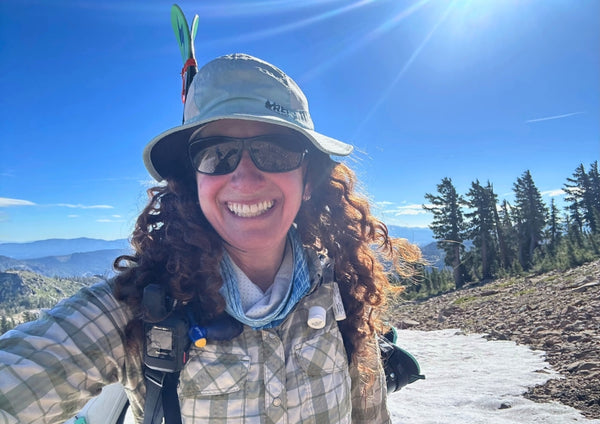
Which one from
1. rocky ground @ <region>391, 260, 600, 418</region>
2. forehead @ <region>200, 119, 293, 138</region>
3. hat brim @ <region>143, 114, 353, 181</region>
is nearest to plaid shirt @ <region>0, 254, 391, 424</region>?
hat brim @ <region>143, 114, 353, 181</region>

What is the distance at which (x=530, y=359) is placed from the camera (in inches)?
220

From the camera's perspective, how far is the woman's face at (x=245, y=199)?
1.67 m

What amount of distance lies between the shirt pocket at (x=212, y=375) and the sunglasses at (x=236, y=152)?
32.5 inches

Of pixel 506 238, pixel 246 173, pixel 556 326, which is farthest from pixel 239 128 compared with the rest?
pixel 506 238

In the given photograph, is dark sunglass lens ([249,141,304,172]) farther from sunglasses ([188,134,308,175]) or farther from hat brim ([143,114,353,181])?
hat brim ([143,114,353,181])

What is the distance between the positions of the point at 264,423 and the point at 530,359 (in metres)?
5.86

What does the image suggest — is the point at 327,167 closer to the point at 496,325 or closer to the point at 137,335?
the point at 137,335

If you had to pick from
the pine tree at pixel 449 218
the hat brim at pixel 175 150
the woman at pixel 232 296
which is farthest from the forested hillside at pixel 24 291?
the woman at pixel 232 296

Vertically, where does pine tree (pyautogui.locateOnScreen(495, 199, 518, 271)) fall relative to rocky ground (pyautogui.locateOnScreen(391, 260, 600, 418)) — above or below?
above

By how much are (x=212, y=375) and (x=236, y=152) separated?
0.99m

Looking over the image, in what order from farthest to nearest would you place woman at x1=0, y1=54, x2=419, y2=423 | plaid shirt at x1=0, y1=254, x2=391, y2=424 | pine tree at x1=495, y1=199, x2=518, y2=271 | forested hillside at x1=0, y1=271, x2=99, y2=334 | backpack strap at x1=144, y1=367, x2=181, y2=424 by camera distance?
forested hillside at x1=0, y1=271, x2=99, y2=334
pine tree at x1=495, y1=199, x2=518, y2=271
backpack strap at x1=144, y1=367, x2=181, y2=424
woman at x1=0, y1=54, x2=419, y2=423
plaid shirt at x1=0, y1=254, x2=391, y2=424

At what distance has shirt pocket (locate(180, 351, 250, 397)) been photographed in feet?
4.53

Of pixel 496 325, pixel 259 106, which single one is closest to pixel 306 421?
pixel 259 106

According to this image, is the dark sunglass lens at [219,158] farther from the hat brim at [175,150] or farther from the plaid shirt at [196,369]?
the plaid shirt at [196,369]
